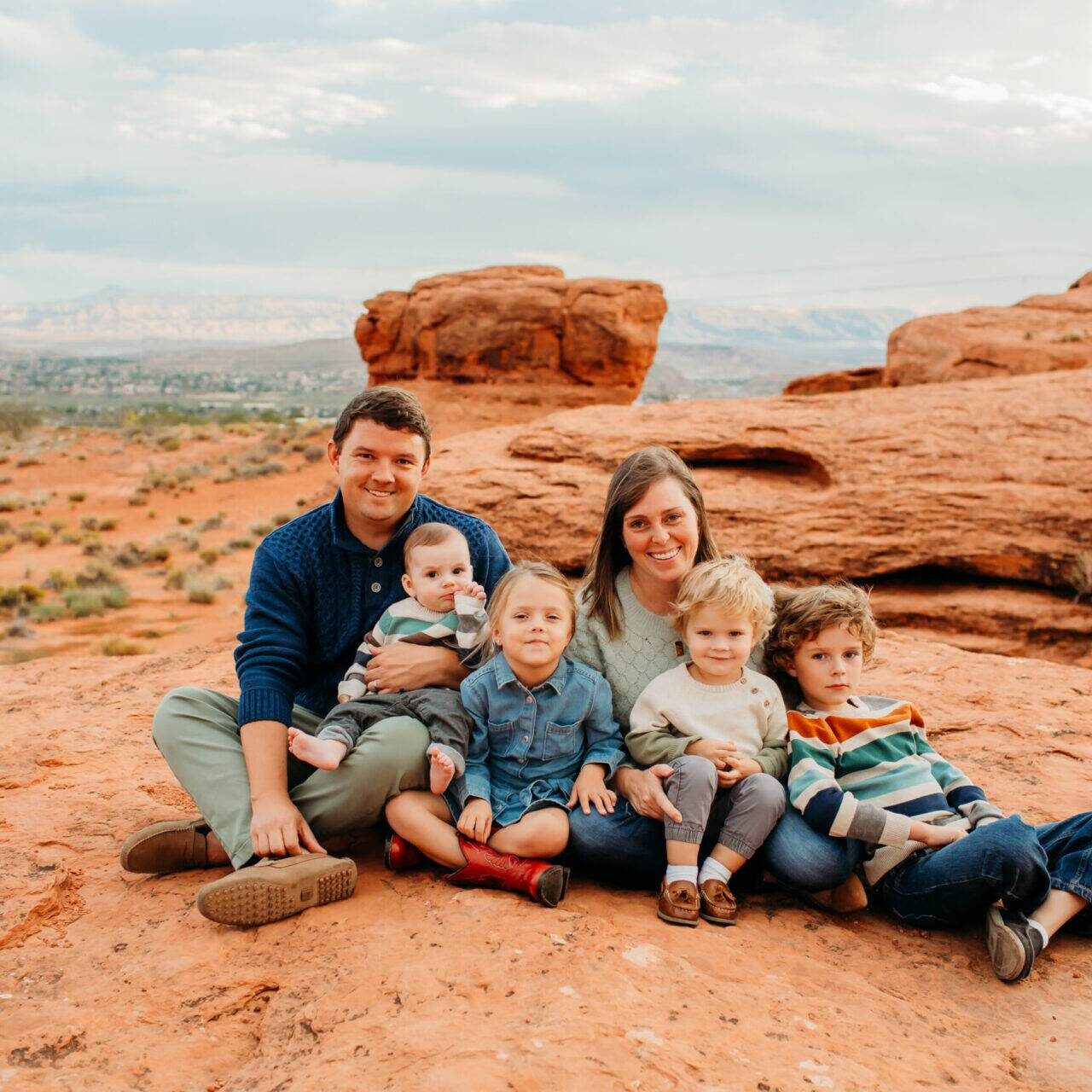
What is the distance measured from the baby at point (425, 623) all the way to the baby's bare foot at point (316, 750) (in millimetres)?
175

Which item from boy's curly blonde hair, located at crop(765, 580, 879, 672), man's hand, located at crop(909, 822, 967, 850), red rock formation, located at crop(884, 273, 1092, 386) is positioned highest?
red rock formation, located at crop(884, 273, 1092, 386)

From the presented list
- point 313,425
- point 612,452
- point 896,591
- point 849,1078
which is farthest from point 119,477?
point 849,1078

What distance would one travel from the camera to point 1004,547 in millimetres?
6754

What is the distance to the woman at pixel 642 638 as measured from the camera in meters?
2.73

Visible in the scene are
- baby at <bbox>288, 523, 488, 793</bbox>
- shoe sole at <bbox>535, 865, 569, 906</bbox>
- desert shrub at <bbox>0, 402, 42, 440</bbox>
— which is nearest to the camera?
shoe sole at <bbox>535, 865, 569, 906</bbox>

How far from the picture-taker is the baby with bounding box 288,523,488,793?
9.88ft

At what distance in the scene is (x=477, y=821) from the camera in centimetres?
277

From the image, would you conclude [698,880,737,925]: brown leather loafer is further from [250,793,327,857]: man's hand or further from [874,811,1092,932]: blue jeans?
[250,793,327,857]: man's hand

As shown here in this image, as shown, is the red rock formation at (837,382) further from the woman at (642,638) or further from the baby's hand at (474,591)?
the baby's hand at (474,591)

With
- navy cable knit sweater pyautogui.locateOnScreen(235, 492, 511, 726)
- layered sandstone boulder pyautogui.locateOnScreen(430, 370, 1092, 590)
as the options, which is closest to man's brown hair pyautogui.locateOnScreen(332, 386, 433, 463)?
navy cable knit sweater pyautogui.locateOnScreen(235, 492, 511, 726)

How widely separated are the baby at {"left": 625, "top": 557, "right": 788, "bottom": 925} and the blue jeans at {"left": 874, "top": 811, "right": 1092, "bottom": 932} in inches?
16.5

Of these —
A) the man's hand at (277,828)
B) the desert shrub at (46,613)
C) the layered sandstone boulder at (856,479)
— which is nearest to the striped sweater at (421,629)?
the man's hand at (277,828)

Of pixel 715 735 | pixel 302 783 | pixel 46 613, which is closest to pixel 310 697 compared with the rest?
pixel 302 783

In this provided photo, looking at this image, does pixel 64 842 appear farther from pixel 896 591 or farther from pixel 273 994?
pixel 896 591
